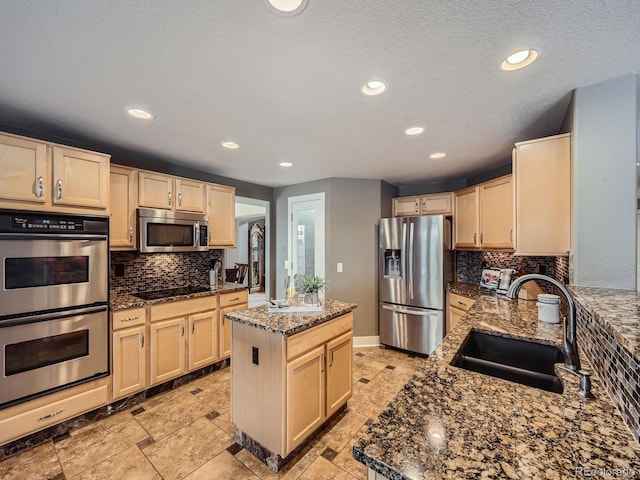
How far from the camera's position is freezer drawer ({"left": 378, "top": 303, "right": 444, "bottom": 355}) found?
136 inches

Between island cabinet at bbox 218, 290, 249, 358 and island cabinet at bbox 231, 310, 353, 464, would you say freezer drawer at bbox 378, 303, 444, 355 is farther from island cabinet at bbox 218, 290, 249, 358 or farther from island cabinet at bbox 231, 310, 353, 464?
island cabinet at bbox 218, 290, 249, 358

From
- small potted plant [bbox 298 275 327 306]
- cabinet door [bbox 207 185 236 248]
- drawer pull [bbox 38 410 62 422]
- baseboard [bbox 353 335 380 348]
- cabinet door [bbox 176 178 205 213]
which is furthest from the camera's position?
baseboard [bbox 353 335 380 348]

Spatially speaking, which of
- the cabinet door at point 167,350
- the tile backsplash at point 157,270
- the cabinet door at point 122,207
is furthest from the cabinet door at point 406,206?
the cabinet door at point 122,207

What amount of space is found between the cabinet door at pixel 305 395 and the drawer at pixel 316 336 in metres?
0.05

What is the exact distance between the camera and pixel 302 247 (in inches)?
169

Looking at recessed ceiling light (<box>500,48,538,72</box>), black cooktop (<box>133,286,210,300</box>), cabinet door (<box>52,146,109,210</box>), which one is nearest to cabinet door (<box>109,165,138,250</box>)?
cabinet door (<box>52,146,109,210</box>)

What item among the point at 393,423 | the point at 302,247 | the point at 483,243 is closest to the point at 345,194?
the point at 302,247

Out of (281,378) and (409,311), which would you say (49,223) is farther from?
(409,311)

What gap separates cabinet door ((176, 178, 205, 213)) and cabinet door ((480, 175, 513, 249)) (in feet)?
11.1

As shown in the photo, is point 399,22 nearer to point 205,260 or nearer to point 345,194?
point 345,194

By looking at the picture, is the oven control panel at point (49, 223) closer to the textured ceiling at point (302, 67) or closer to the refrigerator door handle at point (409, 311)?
the textured ceiling at point (302, 67)

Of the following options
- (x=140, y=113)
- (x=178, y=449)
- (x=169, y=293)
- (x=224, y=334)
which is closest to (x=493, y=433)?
(x=178, y=449)

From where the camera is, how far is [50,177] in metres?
2.04

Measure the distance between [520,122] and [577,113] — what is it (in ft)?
1.69
